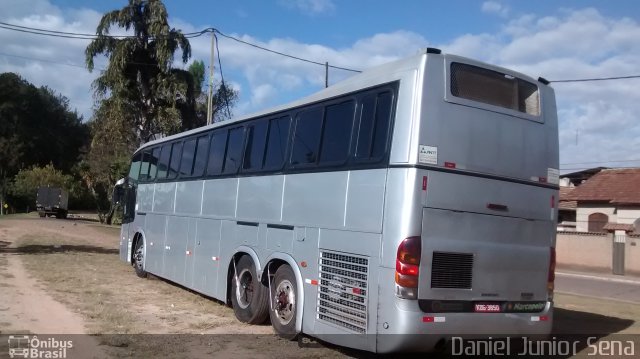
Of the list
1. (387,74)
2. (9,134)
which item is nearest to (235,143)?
(387,74)

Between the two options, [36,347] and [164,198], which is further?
[164,198]

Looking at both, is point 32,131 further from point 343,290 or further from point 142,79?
point 343,290

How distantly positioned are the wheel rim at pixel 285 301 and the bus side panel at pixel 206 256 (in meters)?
2.10

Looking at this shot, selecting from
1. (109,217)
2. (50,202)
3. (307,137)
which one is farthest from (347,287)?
(50,202)

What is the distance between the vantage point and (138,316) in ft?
30.1

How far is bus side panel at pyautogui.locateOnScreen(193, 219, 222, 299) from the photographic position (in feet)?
33.2

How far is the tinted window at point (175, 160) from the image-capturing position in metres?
12.3

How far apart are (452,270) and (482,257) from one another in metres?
0.41

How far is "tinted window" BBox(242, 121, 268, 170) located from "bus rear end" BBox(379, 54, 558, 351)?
326 cm

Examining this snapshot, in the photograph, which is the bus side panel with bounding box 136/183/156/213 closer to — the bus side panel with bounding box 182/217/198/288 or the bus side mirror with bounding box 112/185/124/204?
the bus side mirror with bounding box 112/185/124/204

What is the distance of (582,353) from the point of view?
7.70 meters

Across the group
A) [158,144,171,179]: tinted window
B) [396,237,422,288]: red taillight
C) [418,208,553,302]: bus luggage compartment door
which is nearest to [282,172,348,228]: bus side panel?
[396,237,422,288]: red taillight

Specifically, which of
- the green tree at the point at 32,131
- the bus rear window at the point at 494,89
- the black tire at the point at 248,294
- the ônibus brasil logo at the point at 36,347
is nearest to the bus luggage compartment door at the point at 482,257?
Result: the bus rear window at the point at 494,89

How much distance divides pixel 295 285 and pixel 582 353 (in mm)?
3811
